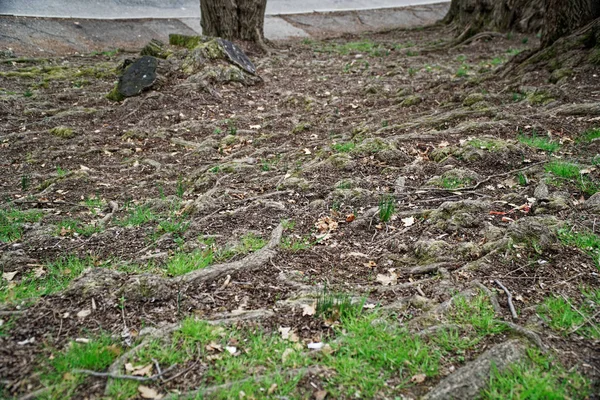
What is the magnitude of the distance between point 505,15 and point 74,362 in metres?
11.2

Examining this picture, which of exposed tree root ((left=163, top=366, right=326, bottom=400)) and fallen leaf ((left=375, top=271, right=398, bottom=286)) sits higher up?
fallen leaf ((left=375, top=271, right=398, bottom=286))

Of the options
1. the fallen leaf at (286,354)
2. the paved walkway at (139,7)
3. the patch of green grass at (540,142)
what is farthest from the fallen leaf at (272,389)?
the paved walkway at (139,7)

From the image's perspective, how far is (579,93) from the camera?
231 inches

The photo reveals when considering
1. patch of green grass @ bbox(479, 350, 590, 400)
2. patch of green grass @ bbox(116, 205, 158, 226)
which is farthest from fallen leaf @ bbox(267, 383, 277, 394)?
patch of green grass @ bbox(116, 205, 158, 226)

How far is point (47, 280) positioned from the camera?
10.7ft

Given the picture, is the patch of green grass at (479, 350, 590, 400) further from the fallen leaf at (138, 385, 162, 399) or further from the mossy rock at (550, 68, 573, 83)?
the mossy rock at (550, 68, 573, 83)

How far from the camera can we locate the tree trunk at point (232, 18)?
9.69 meters

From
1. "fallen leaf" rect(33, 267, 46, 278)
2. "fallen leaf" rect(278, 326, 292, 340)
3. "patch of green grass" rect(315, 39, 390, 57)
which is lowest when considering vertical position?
"fallen leaf" rect(33, 267, 46, 278)

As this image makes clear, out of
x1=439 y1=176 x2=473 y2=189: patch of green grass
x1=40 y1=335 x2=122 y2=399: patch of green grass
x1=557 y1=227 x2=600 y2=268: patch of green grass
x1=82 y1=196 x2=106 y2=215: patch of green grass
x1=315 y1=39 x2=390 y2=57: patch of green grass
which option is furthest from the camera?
x1=315 y1=39 x2=390 y2=57: patch of green grass

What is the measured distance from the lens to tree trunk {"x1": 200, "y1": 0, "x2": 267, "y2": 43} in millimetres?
9688

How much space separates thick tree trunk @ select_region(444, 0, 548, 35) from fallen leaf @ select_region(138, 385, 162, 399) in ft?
35.8

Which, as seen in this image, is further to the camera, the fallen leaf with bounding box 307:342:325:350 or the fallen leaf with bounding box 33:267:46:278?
the fallen leaf with bounding box 33:267:46:278

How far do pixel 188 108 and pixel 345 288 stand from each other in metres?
4.98

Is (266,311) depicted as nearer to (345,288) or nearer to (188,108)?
(345,288)
